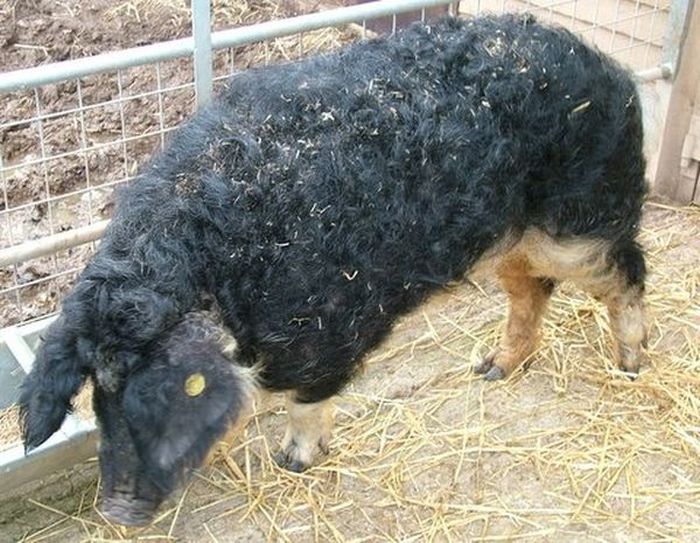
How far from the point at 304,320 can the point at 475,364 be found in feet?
5.07

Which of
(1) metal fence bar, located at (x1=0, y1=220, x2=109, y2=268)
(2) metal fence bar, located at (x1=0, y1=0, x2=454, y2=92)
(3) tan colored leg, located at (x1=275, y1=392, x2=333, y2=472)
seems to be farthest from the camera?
(1) metal fence bar, located at (x1=0, y1=220, x2=109, y2=268)

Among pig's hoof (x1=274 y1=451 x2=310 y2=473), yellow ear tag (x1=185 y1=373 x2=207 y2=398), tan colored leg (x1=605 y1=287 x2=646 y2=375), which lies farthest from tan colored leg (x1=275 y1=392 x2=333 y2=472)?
tan colored leg (x1=605 y1=287 x2=646 y2=375)

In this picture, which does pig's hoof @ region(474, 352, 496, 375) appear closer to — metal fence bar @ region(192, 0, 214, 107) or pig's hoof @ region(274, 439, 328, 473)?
pig's hoof @ region(274, 439, 328, 473)

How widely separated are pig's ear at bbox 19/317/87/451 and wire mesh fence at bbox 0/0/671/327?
5.80 ft

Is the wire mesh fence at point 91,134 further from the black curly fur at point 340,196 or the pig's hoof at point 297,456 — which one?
the pig's hoof at point 297,456

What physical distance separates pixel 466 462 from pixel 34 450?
152 centimetres

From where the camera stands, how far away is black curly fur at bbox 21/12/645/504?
299 cm

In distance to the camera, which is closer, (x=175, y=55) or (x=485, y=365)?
(x=175, y=55)

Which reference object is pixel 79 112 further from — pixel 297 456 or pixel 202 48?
pixel 297 456

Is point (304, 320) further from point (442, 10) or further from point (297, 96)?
point (442, 10)

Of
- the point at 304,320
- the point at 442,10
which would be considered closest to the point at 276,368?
the point at 304,320

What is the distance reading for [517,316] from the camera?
14.3ft

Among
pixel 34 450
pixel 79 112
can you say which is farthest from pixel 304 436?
pixel 79 112

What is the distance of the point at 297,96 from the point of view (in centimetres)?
330
